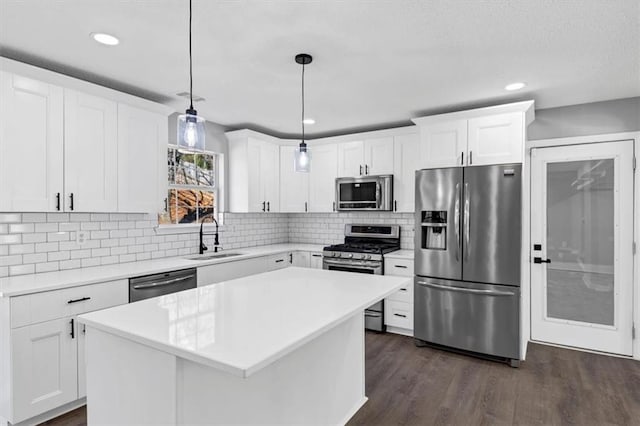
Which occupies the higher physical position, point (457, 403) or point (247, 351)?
point (247, 351)

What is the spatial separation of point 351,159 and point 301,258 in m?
1.49

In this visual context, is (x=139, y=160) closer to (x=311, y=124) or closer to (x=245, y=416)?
(x=311, y=124)

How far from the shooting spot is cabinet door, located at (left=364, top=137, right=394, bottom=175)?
176 inches

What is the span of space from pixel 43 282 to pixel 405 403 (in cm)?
273

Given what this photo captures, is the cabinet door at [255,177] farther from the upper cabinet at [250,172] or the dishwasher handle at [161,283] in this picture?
the dishwasher handle at [161,283]

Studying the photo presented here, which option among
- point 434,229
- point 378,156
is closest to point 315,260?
point 378,156

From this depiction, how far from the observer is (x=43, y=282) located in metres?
2.46

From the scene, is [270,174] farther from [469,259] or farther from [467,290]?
[467,290]

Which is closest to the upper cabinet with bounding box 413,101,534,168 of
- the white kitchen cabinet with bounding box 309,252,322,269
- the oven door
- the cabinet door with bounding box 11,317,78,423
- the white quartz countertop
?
the oven door

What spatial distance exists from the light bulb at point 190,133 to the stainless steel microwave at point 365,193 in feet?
9.66

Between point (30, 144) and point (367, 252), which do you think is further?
point (367, 252)

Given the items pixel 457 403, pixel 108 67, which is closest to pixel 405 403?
pixel 457 403

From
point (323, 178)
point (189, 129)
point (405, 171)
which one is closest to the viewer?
point (189, 129)

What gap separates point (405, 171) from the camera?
14.3ft
